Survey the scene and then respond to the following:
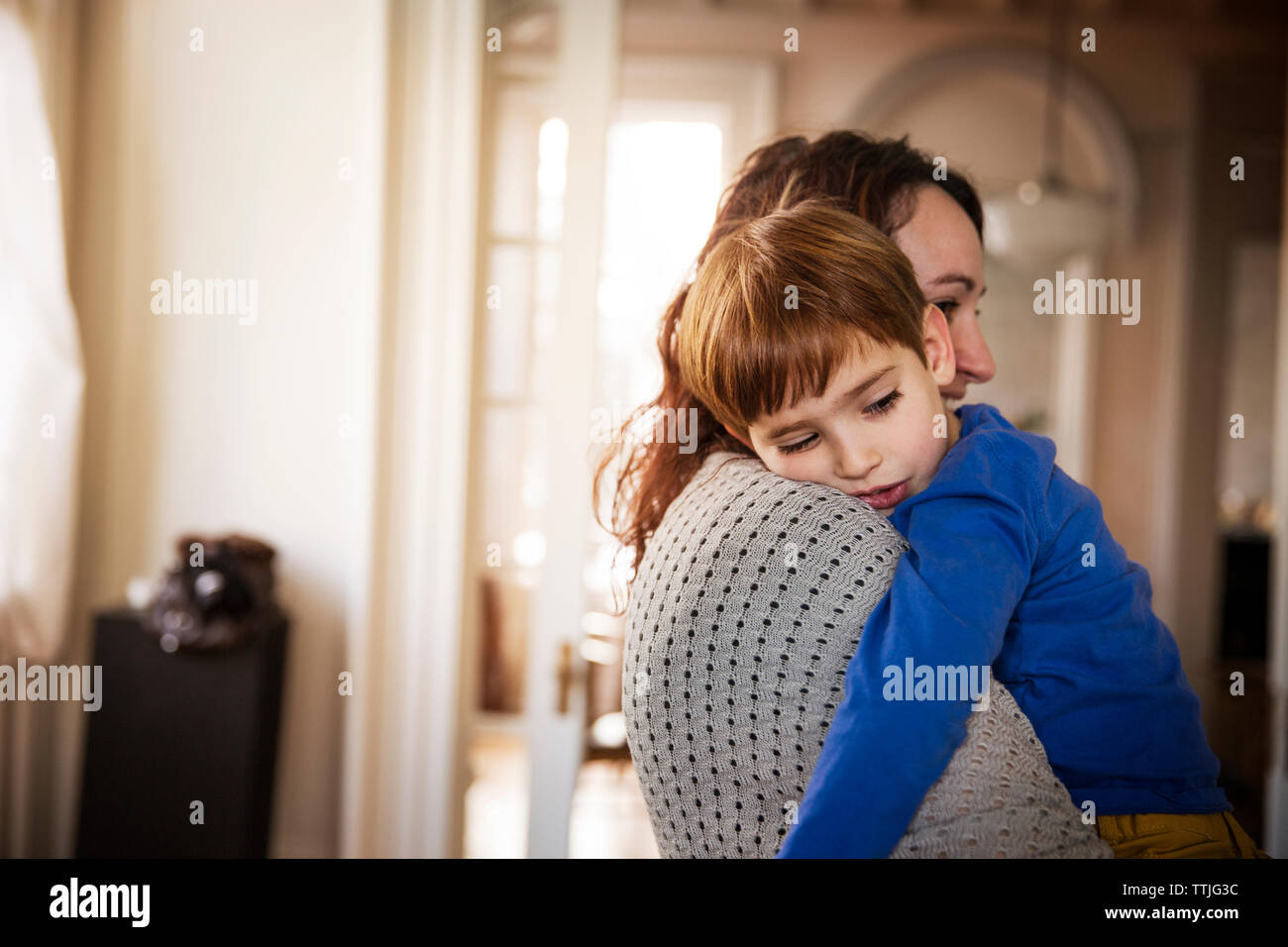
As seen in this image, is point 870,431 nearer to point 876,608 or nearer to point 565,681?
point 876,608

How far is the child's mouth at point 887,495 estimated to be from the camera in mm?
728

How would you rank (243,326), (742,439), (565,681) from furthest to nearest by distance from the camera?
(243,326) → (565,681) → (742,439)

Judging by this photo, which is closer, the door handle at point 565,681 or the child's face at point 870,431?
the child's face at point 870,431

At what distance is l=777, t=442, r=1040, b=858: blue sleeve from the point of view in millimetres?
551


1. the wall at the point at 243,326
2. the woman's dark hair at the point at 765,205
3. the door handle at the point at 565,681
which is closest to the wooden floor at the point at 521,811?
the door handle at the point at 565,681

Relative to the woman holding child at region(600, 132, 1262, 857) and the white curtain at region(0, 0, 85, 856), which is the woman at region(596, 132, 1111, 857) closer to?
the woman holding child at region(600, 132, 1262, 857)

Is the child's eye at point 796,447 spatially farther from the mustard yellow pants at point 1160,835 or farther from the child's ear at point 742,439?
the mustard yellow pants at point 1160,835

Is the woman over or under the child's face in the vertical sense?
under

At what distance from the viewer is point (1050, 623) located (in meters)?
0.67

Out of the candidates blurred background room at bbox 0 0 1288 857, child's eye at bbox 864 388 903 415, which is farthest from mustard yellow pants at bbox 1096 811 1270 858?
blurred background room at bbox 0 0 1288 857

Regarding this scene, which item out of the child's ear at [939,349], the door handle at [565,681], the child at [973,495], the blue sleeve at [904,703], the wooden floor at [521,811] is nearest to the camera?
the blue sleeve at [904,703]

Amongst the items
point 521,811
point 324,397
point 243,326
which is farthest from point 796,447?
point 521,811

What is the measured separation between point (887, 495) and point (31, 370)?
1786mm
